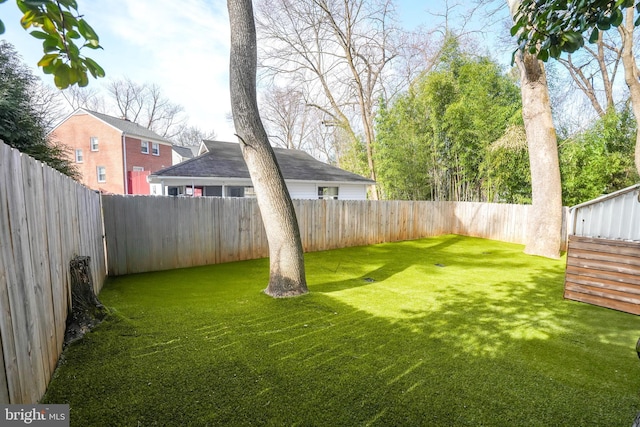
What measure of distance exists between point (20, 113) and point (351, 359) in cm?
864

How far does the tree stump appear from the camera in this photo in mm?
2645

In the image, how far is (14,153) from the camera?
1563 millimetres

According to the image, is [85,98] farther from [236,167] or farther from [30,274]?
[30,274]

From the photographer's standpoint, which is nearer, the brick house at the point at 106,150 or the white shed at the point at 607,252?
the white shed at the point at 607,252

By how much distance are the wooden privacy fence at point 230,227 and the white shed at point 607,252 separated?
4.86m

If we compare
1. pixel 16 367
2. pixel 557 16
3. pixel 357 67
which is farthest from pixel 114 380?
pixel 357 67

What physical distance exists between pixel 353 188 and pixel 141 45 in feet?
29.3

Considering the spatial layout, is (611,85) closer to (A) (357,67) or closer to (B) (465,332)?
(A) (357,67)

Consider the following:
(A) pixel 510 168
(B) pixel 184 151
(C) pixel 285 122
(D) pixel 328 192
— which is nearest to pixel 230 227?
(D) pixel 328 192

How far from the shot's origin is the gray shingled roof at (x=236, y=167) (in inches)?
396

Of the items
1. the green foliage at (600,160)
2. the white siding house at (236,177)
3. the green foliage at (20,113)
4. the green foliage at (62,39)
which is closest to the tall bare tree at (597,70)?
the green foliage at (600,160)

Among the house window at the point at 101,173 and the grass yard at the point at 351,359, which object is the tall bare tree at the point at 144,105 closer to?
the house window at the point at 101,173

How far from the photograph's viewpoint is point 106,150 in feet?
60.2

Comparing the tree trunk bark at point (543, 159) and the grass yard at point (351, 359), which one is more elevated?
the tree trunk bark at point (543, 159)
